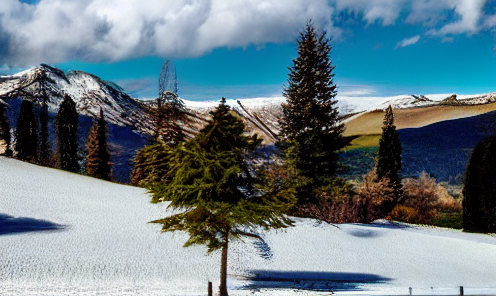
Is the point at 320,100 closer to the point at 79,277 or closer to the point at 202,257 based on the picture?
the point at 202,257

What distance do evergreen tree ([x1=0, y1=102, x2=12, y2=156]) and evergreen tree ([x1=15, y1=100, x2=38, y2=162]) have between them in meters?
0.21

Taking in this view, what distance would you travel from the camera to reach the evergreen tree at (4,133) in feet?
35.9

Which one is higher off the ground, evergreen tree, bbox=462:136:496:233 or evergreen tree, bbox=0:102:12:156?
evergreen tree, bbox=0:102:12:156

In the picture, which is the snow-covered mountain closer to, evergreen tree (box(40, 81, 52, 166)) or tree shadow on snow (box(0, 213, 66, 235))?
evergreen tree (box(40, 81, 52, 166))

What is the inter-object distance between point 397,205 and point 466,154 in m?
2.91

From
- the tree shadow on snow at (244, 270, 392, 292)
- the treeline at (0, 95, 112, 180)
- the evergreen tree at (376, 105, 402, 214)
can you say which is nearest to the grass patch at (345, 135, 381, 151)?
the evergreen tree at (376, 105, 402, 214)

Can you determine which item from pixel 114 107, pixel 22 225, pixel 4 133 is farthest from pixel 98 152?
pixel 22 225

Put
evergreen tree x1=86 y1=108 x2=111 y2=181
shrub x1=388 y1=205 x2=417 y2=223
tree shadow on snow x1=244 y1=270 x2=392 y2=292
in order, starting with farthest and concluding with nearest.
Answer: shrub x1=388 y1=205 x2=417 y2=223, evergreen tree x1=86 y1=108 x2=111 y2=181, tree shadow on snow x1=244 y1=270 x2=392 y2=292

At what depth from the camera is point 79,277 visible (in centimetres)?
662

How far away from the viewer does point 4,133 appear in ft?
37.0

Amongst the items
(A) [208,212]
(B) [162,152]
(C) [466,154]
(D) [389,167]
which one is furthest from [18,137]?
(C) [466,154]

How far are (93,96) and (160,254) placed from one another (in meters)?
5.75

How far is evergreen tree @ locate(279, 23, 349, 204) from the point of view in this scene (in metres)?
13.5

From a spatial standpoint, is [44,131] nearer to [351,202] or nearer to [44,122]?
[44,122]
